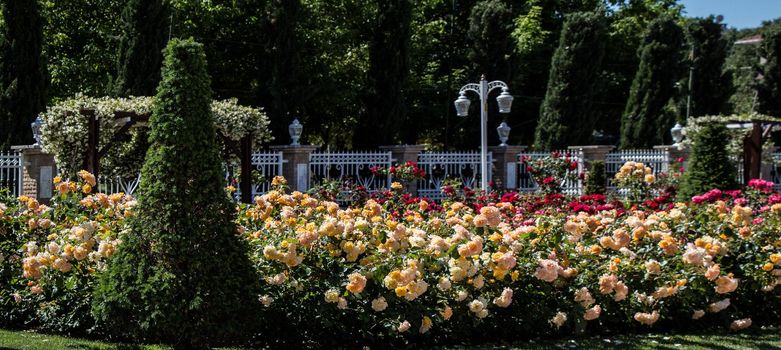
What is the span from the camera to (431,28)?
30797 millimetres

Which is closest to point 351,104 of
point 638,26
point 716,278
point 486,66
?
point 486,66

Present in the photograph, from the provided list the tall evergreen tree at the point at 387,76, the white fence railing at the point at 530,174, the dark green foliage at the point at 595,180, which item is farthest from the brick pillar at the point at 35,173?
the white fence railing at the point at 530,174

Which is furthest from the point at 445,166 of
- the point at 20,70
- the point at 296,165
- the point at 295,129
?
the point at 20,70

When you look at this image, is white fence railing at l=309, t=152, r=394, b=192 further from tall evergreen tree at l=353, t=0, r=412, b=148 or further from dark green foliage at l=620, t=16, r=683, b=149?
dark green foliage at l=620, t=16, r=683, b=149

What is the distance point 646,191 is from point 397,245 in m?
9.79

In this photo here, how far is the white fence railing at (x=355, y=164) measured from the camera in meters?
21.0

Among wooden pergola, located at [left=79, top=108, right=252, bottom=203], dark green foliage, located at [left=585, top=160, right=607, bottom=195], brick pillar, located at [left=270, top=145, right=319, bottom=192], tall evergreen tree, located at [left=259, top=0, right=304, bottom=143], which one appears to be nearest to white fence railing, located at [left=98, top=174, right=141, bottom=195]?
brick pillar, located at [left=270, top=145, right=319, bottom=192]

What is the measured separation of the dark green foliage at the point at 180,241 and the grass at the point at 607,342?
2.72 ft

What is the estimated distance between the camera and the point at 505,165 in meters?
24.1

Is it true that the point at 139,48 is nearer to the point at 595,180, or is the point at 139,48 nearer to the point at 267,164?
the point at 267,164

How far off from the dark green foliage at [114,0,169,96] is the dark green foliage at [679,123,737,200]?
43.5ft

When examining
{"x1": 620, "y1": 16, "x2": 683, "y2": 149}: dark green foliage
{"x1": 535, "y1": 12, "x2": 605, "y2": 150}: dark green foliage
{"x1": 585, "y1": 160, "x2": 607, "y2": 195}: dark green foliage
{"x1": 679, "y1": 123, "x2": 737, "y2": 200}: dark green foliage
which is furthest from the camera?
{"x1": 620, "y1": 16, "x2": 683, "y2": 149}: dark green foliage

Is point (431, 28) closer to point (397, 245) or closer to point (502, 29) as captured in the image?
point (502, 29)

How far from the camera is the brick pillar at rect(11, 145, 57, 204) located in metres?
17.3
